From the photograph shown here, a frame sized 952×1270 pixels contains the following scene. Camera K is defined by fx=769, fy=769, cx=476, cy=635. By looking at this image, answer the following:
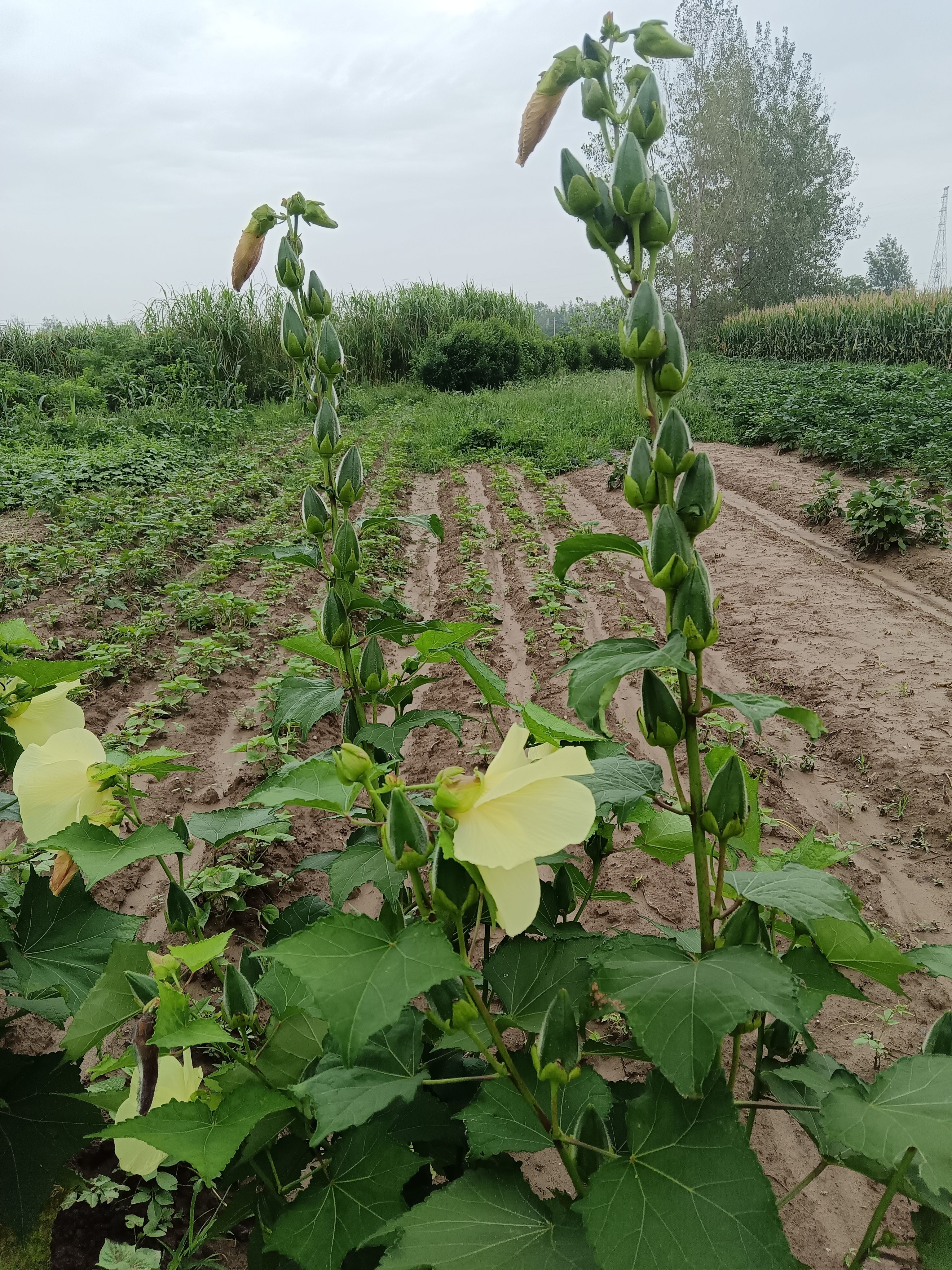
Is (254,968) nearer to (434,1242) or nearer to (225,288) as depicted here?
(434,1242)

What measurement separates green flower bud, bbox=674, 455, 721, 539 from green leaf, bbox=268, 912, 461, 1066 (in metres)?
0.51

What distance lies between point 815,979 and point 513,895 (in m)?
0.48

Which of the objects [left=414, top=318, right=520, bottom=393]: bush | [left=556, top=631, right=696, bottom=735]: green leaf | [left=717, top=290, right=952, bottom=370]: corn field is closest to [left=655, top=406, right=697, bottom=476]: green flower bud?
[left=556, top=631, right=696, bottom=735]: green leaf

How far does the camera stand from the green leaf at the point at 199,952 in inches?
31.4

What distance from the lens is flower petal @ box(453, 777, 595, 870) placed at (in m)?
0.61

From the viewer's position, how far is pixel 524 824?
2.08 feet

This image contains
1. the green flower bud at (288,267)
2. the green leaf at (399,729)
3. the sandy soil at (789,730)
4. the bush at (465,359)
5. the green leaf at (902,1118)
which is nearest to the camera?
the green leaf at (902,1118)

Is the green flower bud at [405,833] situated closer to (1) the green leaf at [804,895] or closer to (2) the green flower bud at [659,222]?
(1) the green leaf at [804,895]

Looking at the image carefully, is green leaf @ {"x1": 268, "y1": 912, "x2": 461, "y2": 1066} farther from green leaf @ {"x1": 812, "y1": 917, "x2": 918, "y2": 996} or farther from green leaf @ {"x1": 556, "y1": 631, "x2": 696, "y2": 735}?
green leaf @ {"x1": 812, "y1": 917, "x2": 918, "y2": 996}

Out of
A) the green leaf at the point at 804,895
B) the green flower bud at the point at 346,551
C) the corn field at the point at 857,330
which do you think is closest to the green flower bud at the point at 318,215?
the green flower bud at the point at 346,551

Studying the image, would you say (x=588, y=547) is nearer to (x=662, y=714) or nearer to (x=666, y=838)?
(x=662, y=714)

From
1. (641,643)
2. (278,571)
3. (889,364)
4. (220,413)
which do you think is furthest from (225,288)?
(641,643)

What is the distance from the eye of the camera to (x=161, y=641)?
4.47 m

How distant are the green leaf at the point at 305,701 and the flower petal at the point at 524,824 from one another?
0.75 meters
